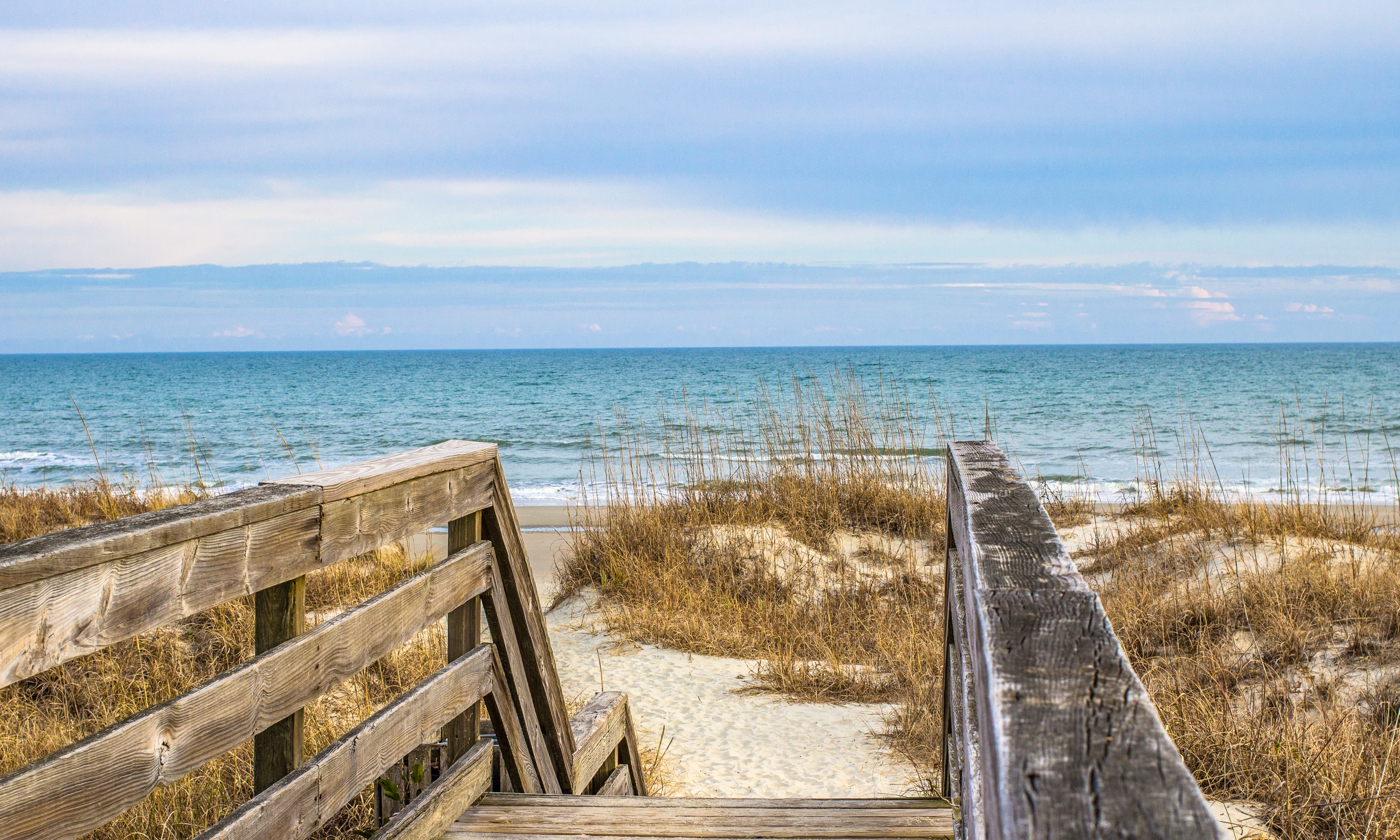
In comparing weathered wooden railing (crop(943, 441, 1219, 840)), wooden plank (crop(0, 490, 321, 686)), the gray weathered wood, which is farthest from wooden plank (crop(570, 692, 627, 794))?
weathered wooden railing (crop(943, 441, 1219, 840))

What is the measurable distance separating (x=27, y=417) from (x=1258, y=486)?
129ft

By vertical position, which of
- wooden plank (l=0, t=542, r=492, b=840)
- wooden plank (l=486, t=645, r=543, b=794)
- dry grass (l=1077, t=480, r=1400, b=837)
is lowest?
dry grass (l=1077, t=480, r=1400, b=837)

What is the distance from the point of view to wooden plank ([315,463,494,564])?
1896 mm

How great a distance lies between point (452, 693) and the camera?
242 cm

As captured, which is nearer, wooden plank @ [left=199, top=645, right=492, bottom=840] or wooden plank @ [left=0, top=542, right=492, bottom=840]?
wooden plank @ [left=0, top=542, right=492, bottom=840]

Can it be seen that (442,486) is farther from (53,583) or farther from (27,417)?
(27,417)

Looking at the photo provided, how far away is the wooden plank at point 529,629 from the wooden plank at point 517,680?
0.01m

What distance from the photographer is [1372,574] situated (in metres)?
5.68

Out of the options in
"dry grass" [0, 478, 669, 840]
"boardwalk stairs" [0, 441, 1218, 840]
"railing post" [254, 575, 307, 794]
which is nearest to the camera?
"boardwalk stairs" [0, 441, 1218, 840]

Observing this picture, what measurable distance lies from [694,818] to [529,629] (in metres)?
0.72

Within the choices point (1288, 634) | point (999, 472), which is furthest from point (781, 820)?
point (1288, 634)

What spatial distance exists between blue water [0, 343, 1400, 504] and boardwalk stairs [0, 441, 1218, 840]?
603cm

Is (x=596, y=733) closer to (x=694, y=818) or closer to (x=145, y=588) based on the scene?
(x=694, y=818)

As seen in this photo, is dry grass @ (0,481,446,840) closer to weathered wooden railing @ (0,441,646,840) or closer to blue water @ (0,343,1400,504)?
weathered wooden railing @ (0,441,646,840)
